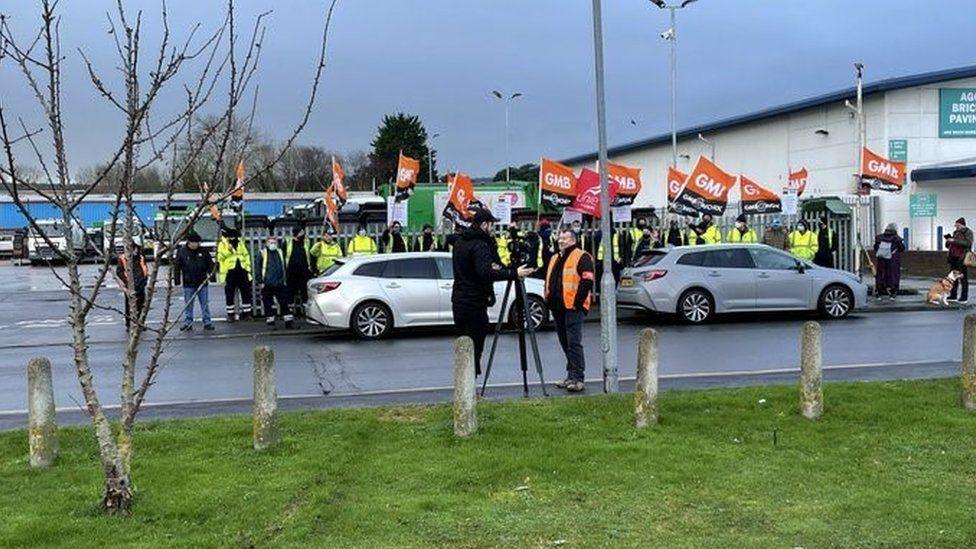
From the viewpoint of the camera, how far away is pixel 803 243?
2308 cm

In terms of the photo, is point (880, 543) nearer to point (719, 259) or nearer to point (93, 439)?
point (93, 439)

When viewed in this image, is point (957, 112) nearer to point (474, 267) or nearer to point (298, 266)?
point (298, 266)

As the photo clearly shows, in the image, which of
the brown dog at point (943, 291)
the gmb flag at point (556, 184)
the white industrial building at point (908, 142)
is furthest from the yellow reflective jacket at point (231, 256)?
the white industrial building at point (908, 142)

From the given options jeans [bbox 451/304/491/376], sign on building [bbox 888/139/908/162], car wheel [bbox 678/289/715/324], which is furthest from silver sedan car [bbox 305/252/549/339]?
sign on building [bbox 888/139/908/162]

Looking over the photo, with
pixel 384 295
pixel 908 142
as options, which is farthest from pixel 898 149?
pixel 384 295

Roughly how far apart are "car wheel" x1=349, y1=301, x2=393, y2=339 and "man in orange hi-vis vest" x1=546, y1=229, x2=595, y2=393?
6.27 meters

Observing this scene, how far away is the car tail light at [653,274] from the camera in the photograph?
1767cm

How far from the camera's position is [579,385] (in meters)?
10.1

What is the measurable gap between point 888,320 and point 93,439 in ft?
48.3

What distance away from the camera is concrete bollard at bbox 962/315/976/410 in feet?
27.6

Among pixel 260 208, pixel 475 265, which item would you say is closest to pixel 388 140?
pixel 260 208

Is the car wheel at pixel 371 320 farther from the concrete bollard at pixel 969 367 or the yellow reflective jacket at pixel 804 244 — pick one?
the yellow reflective jacket at pixel 804 244

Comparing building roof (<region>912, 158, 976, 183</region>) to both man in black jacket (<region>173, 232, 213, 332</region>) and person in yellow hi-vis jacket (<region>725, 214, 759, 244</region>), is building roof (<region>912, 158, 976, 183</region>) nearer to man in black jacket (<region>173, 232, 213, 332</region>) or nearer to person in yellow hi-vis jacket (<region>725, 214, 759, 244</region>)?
person in yellow hi-vis jacket (<region>725, 214, 759, 244</region>)

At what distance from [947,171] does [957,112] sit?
422 centimetres
